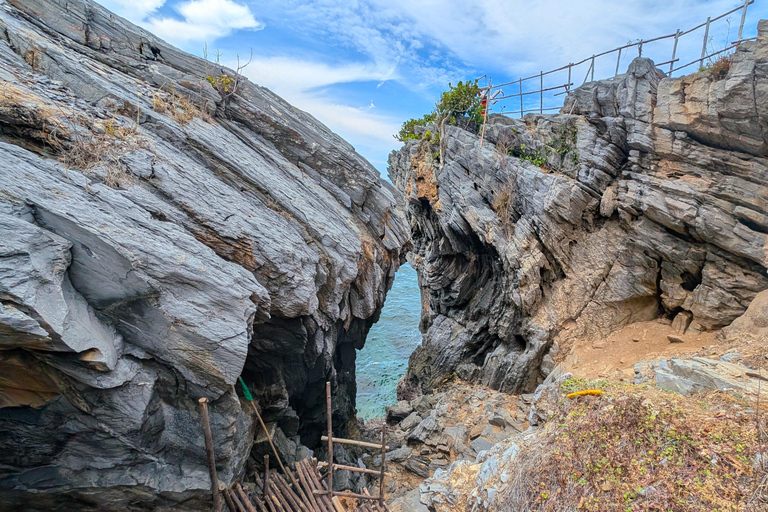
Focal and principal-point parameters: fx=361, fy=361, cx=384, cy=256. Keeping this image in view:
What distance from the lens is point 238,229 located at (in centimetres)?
820

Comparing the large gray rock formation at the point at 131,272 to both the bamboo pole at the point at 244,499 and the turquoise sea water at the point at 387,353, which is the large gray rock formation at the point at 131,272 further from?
the turquoise sea water at the point at 387,353

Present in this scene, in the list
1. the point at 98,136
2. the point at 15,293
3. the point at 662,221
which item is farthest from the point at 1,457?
the point at 662,221

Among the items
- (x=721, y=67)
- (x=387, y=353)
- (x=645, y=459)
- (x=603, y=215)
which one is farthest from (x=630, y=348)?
(x=387, y=353)

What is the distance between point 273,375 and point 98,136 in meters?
7.27

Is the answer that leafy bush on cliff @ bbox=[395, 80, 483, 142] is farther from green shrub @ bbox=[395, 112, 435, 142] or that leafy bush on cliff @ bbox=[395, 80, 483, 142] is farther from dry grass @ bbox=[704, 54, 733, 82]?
dry grass @ bbox=[704, 54, 733, 82]

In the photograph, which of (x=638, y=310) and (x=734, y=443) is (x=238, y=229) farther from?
(x=638, y=310)

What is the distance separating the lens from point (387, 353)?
41812 mm

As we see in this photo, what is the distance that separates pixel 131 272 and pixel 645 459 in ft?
31.8

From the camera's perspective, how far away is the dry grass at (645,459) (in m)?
5.78

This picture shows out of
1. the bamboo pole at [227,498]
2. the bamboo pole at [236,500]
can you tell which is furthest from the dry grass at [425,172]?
the bamboo pole at [227,498]

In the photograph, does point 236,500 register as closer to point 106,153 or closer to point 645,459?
point 106,153

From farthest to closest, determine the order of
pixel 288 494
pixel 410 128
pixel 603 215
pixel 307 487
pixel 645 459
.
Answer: pixel 410 128 < pixel 603 215 < pixel 307 487 < pixel 288 494 < pixel 645 459

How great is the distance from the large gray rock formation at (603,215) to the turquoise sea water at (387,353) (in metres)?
8.96

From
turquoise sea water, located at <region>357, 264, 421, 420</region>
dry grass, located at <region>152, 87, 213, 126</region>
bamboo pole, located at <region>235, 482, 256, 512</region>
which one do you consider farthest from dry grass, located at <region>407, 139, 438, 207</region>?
bamboo pole, located at <region>235, 482, 256, 512</region>
